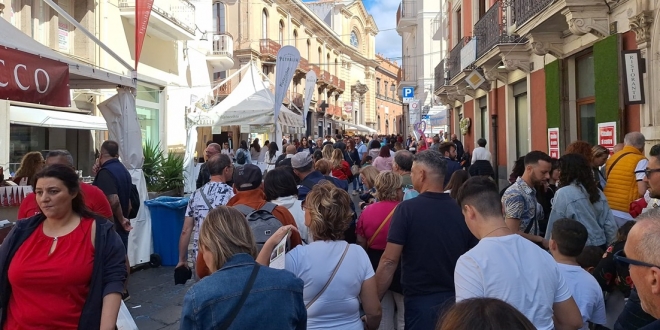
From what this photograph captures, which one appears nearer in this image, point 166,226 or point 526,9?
point 166,226

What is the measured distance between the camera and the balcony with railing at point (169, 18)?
18.7m

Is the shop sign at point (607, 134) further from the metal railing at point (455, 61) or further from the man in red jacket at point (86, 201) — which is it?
the metal railing at point (455, 61)

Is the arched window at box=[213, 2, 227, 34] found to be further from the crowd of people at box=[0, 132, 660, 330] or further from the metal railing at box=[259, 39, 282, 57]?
the crowd of people at box=[0, 132, 660, 330]

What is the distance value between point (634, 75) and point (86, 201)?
808cm

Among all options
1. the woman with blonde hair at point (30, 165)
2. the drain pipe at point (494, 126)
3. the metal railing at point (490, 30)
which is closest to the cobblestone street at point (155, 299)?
the woman with blonde hair at point (30, 165)

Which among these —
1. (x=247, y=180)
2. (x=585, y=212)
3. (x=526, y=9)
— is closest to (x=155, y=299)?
(x=247, y=180)

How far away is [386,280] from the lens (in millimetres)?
3719

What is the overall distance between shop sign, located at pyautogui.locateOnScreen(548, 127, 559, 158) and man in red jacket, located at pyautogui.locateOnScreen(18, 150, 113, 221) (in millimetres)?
10358

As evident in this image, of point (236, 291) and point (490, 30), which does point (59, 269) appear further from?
point (490, 30)

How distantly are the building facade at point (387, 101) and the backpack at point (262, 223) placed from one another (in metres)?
70.8

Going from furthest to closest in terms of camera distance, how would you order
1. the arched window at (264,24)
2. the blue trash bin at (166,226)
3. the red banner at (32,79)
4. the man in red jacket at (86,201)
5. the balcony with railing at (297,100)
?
the balcony with railing at (297,100) < the arched window at (264,24) < the blue trash bin at (166,226) < the red banner at (32,79) < the man in red jacket at (86,201)

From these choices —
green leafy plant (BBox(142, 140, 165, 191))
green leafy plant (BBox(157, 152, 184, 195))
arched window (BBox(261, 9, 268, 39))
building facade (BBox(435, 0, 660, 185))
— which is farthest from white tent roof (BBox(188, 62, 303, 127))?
arched window (BBox(261, 9, 268, 39))

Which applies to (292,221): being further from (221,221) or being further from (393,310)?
(221,221)

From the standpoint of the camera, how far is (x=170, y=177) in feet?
34.6
